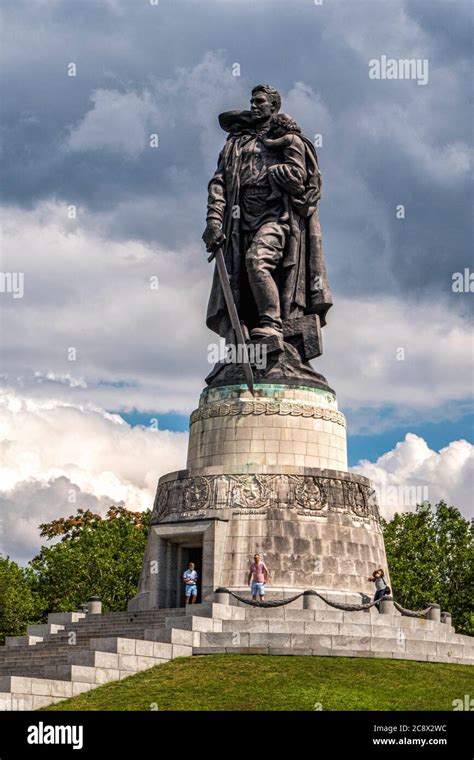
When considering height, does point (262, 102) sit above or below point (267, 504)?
above

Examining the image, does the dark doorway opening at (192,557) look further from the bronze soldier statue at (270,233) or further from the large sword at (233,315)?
the bronze soldier statue at (270,233)

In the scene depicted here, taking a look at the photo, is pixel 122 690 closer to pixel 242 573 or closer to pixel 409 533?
pixel 242 573

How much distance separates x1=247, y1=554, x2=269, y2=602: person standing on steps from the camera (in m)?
32.9

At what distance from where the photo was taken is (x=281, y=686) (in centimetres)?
2630

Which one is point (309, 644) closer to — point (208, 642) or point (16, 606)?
point (208, 642)

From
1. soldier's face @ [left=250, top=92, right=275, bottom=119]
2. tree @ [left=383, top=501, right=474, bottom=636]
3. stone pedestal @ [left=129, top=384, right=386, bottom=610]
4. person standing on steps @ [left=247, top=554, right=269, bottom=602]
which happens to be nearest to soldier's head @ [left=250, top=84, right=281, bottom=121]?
soldier's face @ [left=250, top=92, right=275, bottom=119]

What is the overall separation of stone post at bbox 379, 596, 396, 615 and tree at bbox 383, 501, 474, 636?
69.4 ft

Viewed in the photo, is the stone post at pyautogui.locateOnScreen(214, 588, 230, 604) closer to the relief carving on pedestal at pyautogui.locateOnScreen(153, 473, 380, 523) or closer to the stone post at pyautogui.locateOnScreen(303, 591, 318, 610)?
the stone post at pyautogui.locateOnScreen(303, 591, 318, 610)

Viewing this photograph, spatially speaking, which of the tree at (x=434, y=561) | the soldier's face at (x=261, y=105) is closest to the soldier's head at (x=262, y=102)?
the soldier's face at (x=261, y=105)

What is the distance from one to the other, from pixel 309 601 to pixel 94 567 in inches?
1103

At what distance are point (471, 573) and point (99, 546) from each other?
17.0m

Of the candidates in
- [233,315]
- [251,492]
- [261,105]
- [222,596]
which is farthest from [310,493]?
[261,105]

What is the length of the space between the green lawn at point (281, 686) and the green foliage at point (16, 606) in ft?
95.3
